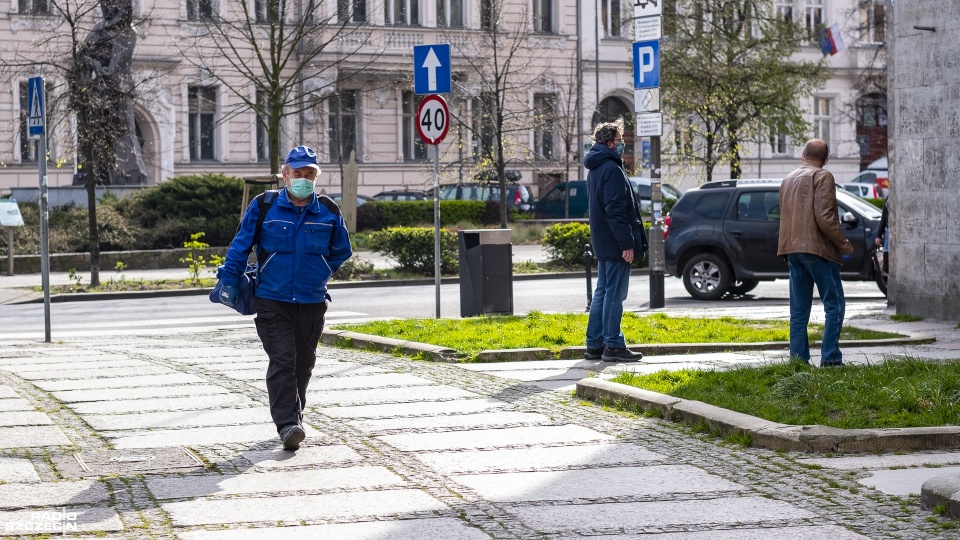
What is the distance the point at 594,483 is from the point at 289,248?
2.16 m

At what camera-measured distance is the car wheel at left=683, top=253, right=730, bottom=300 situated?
65.4 ft

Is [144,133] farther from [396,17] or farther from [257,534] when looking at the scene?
[257,534]

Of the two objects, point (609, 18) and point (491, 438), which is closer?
point (491, 438)

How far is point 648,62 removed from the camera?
60.7ft

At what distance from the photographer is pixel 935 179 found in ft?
49.9

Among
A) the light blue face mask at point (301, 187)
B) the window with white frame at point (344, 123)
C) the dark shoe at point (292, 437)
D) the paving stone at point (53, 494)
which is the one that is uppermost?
the window with white frame at point (344, 123)

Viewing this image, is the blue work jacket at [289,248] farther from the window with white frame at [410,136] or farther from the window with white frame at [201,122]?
the window with white frame at [410,136]

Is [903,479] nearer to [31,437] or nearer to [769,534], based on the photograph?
[769,534]

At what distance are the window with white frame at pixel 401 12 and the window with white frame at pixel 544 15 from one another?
425cm

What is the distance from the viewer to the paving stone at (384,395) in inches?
372

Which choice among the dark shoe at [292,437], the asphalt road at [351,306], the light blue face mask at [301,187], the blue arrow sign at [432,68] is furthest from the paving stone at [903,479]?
the asphalt road at [351,306]

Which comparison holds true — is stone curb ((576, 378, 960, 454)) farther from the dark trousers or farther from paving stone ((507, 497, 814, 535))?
the dark trousers

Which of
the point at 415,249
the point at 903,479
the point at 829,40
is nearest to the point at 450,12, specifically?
the point at 829,40

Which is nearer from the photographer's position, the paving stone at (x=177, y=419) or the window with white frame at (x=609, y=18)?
the paving stone at (x=177, y=419)
